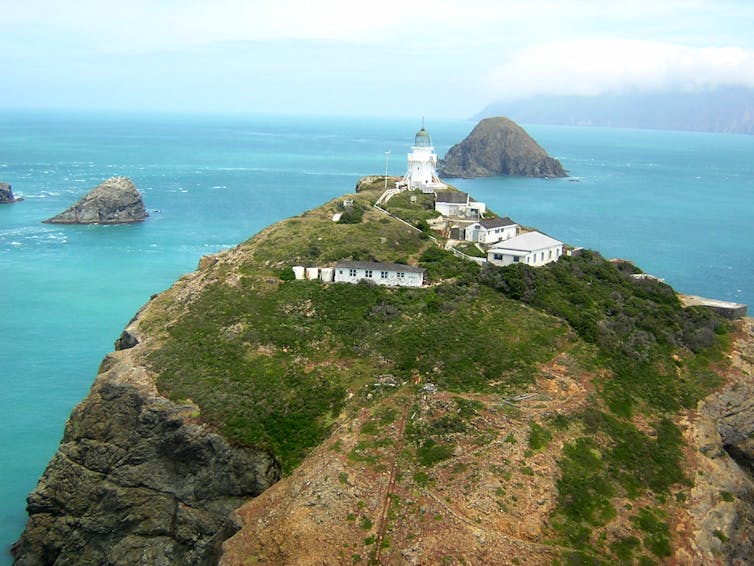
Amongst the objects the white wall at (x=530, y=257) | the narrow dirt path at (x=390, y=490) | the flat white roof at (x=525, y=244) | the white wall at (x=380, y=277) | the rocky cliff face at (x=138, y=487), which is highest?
the flat white roof at (x=525, y=244)

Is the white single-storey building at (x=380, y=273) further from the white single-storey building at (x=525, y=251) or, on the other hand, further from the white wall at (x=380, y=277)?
the white single-storey building at (x=525, y=251)

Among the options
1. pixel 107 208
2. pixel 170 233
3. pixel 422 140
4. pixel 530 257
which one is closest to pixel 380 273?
pixel 530 257

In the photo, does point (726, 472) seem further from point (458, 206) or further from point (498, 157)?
point (498, 157)

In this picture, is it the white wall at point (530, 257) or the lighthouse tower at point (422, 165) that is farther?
the lighthouse tower at point (422, 165)

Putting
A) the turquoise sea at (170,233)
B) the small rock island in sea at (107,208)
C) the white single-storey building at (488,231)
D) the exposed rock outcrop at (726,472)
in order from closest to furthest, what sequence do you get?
the exposed rock outcrop at (726,472) → the turquoise sea at (170,233) → the white single-storey building at (488,231) → the small rock island in sea at (107,208)

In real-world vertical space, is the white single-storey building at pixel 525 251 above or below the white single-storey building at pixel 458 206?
below

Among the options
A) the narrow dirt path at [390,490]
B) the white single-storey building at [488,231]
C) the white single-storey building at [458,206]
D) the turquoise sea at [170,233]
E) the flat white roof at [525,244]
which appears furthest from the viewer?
the white single-storey building at [458,206]

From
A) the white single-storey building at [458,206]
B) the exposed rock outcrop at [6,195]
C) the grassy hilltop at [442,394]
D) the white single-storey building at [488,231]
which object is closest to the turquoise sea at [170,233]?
the exposed rock outcrop at [6,195]

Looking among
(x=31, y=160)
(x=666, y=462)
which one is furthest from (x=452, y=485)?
(x=31, y=160)

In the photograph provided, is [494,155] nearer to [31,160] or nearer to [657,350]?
[31,160]
